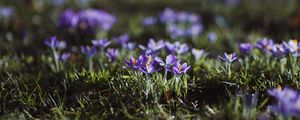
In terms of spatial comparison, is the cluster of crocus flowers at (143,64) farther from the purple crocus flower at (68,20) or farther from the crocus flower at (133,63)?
the purple crocus flower at (68,20)

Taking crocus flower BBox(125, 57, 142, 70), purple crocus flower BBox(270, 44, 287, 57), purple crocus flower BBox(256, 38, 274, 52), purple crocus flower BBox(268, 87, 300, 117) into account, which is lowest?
purple crocus flower BBox(268, 87, 300, 117)

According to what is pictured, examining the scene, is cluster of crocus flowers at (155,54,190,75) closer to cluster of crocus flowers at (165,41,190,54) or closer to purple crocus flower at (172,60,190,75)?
purple crocus flower at (172,60,190,75)

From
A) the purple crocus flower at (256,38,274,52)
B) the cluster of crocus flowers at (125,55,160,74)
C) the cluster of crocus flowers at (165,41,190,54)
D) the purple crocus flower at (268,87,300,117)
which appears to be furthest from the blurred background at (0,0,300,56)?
the purple crocus flower at (268,87,300,117)

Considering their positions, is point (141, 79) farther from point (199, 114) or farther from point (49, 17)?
point (49, 17)

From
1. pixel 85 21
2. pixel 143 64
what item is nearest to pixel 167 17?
pixel 85 21

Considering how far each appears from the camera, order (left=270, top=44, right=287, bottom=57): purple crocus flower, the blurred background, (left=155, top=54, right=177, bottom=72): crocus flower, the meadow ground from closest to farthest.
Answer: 1. the meadow ground
2. (left=155, top=54, right=177, bottom=72): crocus flower
3. (left=270, top=44, right=287, bottom=57): purple crocus flower
4. the blurred background

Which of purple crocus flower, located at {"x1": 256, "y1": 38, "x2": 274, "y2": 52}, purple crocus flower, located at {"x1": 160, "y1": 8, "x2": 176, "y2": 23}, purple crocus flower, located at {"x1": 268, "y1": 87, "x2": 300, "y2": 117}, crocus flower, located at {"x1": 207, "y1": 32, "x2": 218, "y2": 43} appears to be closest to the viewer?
purple crocus flower, located at {"x1": 268, "y1": 87, "x2": 300, "y2": 117}
